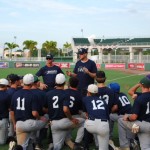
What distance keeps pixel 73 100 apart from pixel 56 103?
40 centimetres

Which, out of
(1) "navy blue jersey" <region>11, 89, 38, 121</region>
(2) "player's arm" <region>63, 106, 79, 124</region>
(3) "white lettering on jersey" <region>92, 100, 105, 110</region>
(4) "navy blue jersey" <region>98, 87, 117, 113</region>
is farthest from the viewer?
(4) "navy blue jersey" <region>98, 87, 117, 113</region>

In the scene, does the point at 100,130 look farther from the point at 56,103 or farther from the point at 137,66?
the point at 137,66

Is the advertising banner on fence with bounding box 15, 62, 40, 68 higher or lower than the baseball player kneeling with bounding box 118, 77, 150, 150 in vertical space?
lower

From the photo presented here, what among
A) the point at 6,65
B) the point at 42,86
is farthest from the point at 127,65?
the point at 42,86

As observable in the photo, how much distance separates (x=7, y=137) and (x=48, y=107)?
170 cm

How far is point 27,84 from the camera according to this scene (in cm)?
687

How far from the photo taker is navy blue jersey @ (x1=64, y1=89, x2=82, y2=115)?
6903mm

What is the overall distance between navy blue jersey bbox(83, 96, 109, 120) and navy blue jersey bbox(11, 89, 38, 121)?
3.68 feet

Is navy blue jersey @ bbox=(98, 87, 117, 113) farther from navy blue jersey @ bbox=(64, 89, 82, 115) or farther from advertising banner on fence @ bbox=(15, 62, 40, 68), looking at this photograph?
advertising banner on fence @ bbox=(15, 62, 40, 68)

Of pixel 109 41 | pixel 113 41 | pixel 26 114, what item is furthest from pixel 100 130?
pixel 113 41

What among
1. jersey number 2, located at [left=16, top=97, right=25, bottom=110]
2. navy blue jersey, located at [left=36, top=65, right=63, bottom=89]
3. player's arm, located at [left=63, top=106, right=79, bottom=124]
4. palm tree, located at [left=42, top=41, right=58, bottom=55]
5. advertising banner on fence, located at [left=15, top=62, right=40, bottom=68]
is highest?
palm tree, located at [left=42, top=41, right=58, bottom=55]

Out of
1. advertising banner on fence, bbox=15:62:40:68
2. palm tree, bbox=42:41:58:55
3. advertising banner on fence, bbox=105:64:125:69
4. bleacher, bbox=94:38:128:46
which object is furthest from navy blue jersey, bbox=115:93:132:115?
palm tree, bbox=42:41:58:55

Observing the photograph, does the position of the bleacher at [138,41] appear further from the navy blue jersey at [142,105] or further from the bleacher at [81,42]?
the navy blue jersey at [142,105]

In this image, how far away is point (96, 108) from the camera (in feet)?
21.2
